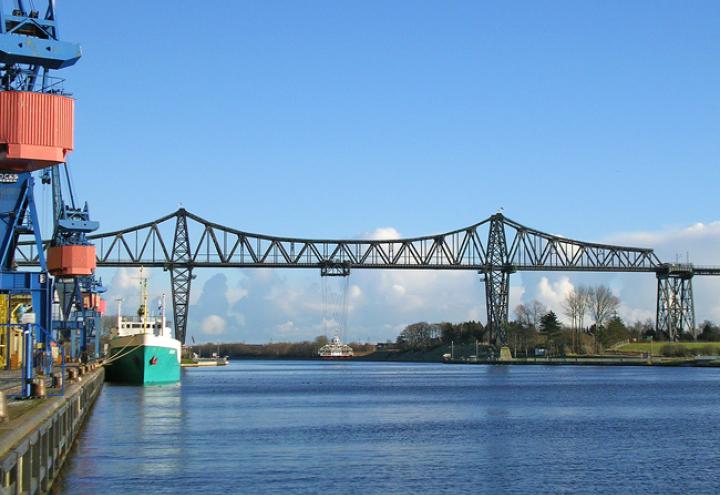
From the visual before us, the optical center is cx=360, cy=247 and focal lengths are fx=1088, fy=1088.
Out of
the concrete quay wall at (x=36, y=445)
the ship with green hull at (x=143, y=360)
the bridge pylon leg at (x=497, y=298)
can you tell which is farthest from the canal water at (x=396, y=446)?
the bridge pylon leg at (x=497, y=298)

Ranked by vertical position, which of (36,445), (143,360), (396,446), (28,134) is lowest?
(396,446)

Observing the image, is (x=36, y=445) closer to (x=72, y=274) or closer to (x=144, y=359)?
(x=72, y=274)

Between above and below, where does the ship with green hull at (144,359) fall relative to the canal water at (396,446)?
above

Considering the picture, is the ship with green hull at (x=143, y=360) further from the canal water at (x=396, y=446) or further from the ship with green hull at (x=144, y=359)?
the canal water at (x=396, y=446)

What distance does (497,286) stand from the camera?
537 ft

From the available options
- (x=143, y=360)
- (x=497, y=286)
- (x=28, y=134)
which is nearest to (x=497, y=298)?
(x=497, y=286)

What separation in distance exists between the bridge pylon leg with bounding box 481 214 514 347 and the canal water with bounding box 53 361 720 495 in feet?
317

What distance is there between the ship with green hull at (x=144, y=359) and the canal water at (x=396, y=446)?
14.4 meters

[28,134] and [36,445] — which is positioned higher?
[28,134]

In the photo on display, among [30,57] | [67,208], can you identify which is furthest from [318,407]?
[67,208]

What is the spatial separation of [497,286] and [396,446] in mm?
127463

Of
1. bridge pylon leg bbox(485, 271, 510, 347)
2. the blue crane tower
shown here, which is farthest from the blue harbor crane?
bridge pylon leg bbox(485, 271, 510, 347)

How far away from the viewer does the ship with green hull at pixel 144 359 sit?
81188mm

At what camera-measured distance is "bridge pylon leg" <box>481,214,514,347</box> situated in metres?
163
